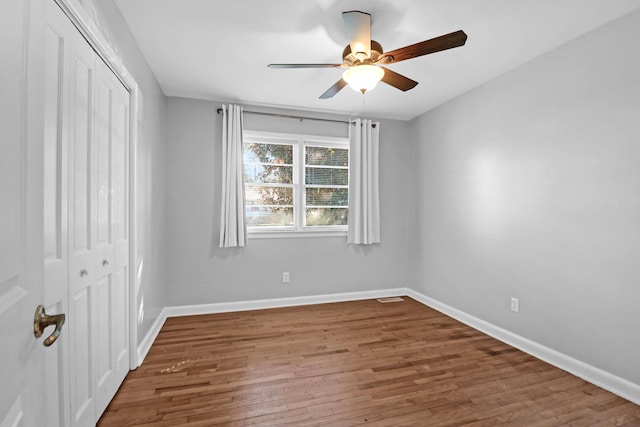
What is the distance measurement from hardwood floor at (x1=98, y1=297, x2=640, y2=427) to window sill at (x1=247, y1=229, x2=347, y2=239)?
109 cm

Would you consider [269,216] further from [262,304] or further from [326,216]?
[262,304]

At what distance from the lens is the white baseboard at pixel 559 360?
2057mm

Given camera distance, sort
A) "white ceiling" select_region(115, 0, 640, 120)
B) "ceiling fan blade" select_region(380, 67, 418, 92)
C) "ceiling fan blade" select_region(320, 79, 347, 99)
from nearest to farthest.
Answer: "white ceiling" select_region(115, 0, 640, 120) < "ceiling fan blade" select_region(380, 67, 418, 92) < "ceiling fan blade" select_region(320, 79, 347, 99)

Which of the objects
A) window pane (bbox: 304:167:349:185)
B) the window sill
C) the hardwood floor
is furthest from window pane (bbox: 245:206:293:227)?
the hardwood floor

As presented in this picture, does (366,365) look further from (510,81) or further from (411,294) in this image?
(510,81)

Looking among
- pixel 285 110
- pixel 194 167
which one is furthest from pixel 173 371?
pixel 285 110

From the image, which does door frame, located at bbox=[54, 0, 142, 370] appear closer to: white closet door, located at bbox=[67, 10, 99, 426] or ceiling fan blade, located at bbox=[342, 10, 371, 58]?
white closet door, located at bbox=[67, 10, 99, 426]

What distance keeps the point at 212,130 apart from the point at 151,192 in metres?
1.17

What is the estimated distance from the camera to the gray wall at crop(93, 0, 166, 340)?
2152mm

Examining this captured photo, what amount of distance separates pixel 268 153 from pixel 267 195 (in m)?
0.55

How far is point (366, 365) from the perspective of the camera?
2451mm

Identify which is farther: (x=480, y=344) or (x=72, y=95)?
(x=480, y=344)

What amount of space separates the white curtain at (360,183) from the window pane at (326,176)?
Answer: 0.17 metres

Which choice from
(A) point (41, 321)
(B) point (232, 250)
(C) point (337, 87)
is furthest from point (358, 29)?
(B) point (232, 250)
